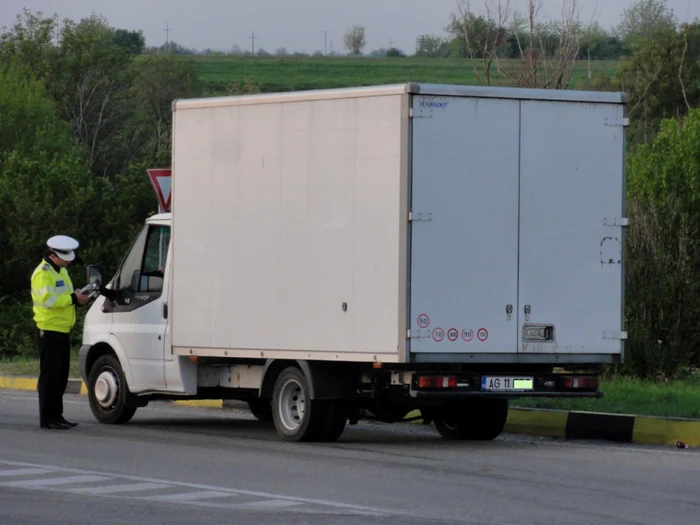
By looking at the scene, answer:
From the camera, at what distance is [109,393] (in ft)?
48.8

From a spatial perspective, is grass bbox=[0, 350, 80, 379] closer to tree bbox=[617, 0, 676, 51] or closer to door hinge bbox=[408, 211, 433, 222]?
door hinge bbox=[408, 211, 433, 222]

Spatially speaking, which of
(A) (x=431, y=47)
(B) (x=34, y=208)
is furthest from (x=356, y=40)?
(B) (x=34, y=208)

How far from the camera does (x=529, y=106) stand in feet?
40.7

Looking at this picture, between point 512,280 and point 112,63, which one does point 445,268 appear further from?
point 112,63

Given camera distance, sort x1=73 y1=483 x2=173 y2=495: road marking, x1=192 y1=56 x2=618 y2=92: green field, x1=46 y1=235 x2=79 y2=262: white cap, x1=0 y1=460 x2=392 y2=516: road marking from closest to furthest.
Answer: x1=0 y1=460 x2=392 y2=516: road marking < x1=73 y1=483 x2=173 y2=495: road marking < x1=46 y1=235 x2=79 y2=262: white cap < x1=192 y1=56 x2=618 y2=92: green field

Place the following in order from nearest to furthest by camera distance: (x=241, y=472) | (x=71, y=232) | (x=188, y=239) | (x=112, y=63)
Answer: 1. (x=241, y=472)
2. (x=188, y=239)
3. (x=71, y=232)
4. (x=112, y=63)

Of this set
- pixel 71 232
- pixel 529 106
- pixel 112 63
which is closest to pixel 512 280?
pixel 529 106

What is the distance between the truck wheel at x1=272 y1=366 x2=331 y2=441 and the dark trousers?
2342 millimetres

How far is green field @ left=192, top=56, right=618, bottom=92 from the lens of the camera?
86.6 m

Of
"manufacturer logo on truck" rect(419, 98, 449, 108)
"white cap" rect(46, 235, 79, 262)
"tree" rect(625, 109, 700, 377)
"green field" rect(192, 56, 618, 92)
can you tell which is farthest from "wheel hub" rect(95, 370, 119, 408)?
"green field" rect(192, 56, 618, 92)

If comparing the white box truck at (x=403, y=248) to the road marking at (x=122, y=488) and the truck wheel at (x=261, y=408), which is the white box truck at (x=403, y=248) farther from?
the road marking at (x=122, y=488)

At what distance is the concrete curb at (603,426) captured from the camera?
13.1 m

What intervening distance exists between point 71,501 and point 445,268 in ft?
13.1

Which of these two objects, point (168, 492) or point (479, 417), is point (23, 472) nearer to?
point (168, 492)
